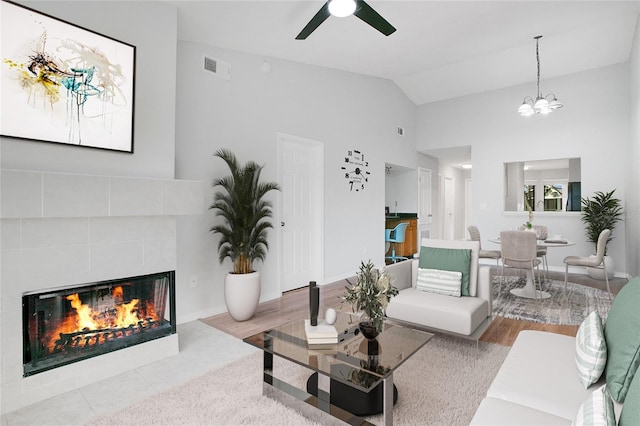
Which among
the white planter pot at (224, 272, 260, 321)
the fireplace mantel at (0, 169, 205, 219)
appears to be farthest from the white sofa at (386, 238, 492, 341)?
the fireplace mantel at (0, 169, 205, 219)

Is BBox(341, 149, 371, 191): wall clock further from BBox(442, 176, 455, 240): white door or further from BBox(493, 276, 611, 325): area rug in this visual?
BBox(442, 176, 455, 240): white door

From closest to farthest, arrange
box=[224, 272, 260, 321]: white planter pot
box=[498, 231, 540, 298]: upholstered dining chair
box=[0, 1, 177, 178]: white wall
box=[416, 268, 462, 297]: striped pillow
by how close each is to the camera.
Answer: box=[0, 1, 177, 178]: white wall < box=[416, 268, 462, 297]: striped pillow < box=[224, 272, 260, 321]: white planter pot < box=[498, 231, 540, 298]: upholstered dining chair

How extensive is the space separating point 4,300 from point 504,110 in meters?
7.75

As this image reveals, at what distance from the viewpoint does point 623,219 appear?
18.1 feet

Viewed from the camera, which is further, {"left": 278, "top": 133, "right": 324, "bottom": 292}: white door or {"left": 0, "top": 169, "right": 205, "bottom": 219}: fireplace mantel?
{"left": 278, "top": 133, "right": 324, "bottom": 292}: white door

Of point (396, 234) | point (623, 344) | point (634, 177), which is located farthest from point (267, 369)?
point (634, 177)

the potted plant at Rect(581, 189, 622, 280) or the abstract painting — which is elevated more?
the abstract painting

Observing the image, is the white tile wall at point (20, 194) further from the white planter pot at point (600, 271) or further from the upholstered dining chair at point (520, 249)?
the white planter pot at point (600, 271)

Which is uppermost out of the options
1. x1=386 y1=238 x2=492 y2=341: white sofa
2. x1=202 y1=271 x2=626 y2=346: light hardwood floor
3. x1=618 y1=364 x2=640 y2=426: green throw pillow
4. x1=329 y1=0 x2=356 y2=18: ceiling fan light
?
x1=329 y1=0 x2=356 y2=18: ceiling fan light

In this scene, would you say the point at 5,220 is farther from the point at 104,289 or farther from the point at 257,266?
the point at 257,266

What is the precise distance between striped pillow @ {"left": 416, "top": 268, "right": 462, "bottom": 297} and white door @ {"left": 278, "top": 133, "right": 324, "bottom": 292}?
77.3 inches

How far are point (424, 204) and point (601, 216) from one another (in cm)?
342

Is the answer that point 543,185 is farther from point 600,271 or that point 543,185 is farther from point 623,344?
point 623,344

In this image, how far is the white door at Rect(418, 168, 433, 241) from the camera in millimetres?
7941
